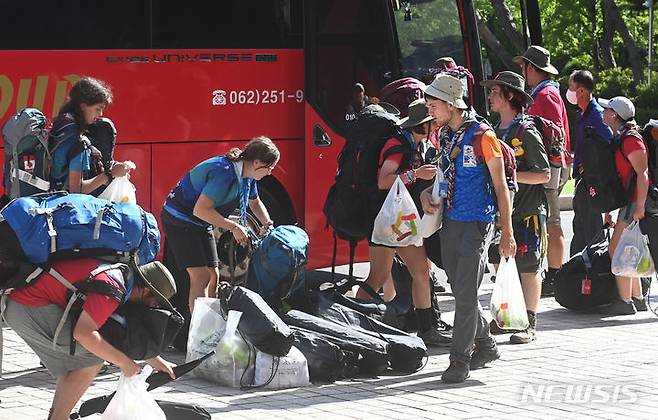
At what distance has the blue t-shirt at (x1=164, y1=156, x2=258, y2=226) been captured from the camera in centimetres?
782

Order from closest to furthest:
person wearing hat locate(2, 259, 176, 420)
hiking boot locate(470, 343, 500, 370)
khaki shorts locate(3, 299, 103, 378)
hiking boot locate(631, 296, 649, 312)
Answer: person wearing hat locate(2, 259, 176, 420) < khaki shorts locate(3, 299, 103, 378) < hiking boot locate(470, 343, 500, 370) < hiking boot locate(631, 296, 649, 312)

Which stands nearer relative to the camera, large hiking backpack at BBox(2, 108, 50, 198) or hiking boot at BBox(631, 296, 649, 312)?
large hiking backpack at BBox(2, 108, 50, 198)

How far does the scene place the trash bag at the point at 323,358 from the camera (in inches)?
292

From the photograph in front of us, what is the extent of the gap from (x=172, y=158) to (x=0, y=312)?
4.79m

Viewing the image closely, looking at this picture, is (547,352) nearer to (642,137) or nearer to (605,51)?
(642,137)

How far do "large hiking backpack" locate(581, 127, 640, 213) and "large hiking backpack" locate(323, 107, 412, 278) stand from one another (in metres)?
2.11

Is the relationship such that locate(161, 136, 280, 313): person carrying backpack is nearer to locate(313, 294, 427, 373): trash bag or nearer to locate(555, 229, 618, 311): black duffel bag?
locate(313, 294, 427, 373): trash bag

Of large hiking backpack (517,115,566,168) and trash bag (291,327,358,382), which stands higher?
large hiking backpack (517,115,566,168)

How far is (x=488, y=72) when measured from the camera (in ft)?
41.7

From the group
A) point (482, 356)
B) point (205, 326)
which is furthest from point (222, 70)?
point (482, 356)

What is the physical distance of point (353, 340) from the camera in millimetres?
7590

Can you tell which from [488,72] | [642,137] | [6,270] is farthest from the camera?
[488,72]

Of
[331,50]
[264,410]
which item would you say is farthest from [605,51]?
[264,410]

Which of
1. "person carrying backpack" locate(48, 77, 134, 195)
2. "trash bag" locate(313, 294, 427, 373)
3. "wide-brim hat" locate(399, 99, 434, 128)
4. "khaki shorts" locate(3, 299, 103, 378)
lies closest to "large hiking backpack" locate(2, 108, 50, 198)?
"person carrying backpack" locate(48, 77, 134, 195)
